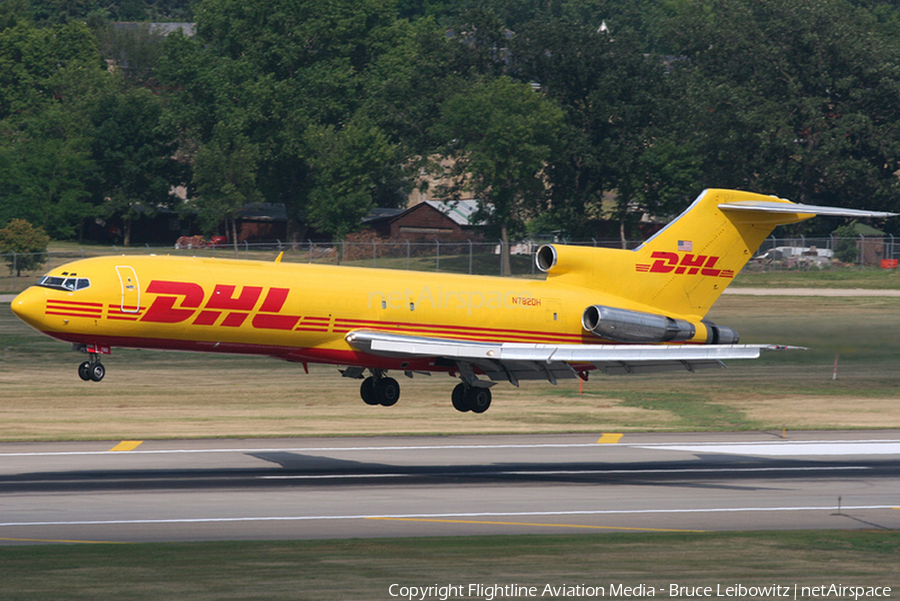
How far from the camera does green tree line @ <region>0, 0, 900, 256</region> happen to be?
360 feet

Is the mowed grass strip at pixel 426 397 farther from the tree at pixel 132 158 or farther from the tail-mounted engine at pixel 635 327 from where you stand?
the tree at pixel 132 158

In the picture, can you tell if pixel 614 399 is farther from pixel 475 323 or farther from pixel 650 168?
pixel 650 168

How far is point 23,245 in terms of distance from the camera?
318ft

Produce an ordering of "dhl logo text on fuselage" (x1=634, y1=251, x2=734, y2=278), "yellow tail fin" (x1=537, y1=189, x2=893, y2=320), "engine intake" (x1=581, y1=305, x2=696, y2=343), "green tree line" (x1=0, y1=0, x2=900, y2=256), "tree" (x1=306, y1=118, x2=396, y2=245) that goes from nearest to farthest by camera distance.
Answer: "engine intake" (x1=581, y1=305, x2=696, y2=343) < "yellow tail fin" (x1=537, y1=189, x2=893, y2=320) < "dhl logo text on fuselage" (x1=634, y1=251, x2=734, y2=278) < "green tree line" (x1=0, y1=0, x2=900, y2=256) < "tree" (x1=306, y1=118, x2=396, y2=245)

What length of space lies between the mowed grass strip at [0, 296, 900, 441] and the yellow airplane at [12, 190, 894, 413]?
8.17 m

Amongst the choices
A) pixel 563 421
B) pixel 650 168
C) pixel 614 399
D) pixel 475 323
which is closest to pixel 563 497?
pixel 475 323

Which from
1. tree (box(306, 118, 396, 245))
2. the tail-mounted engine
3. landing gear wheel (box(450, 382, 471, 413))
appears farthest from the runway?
tree (box(306, 118, 396, 245))

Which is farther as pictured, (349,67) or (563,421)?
(349,67)

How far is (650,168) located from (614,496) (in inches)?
3093

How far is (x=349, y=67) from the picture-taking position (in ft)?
436

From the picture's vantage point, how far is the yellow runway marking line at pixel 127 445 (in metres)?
42.1

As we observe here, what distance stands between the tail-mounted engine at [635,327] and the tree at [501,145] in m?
64.2

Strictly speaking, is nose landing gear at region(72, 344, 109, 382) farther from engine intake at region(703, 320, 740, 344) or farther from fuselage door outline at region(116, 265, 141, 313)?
engine intake at region(703, 320, 740, 344)

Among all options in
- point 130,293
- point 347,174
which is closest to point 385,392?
point 130,293
